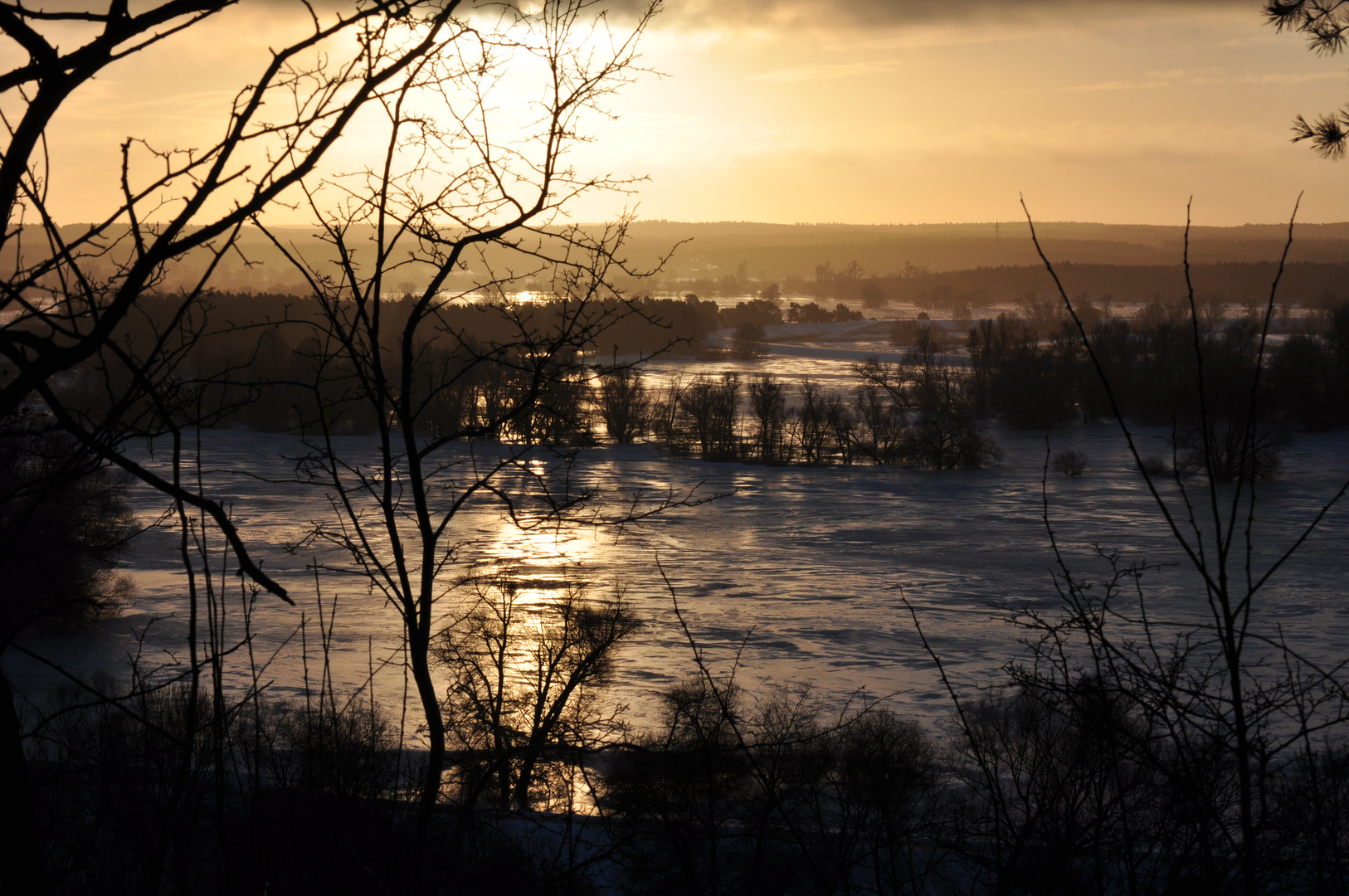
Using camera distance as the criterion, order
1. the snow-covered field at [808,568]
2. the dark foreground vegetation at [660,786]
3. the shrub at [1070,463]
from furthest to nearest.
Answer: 1. the shrub at [1070,463]
2. the snow-covered field at [808,568]
3. the dark foreground vegetation at [660,786]

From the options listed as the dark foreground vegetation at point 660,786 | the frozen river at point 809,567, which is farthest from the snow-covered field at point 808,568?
the dark foreground vegetation at point 660,786

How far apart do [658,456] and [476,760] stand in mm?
34339

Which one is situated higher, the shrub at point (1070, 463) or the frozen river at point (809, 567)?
the shrub at point (1070, 463)

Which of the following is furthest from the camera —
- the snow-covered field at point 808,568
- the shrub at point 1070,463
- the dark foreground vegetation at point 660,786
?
the shrub at point 1070,463

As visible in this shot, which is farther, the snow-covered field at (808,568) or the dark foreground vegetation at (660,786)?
the snow-covered field at (808,568)

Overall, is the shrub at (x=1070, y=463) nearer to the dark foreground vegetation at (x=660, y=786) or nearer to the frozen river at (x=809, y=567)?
the frozen river at (x=809, y=567)

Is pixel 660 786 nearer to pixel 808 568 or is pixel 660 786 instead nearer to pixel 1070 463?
pixel 808 568

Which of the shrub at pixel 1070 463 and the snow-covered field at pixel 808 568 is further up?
the shrub at pixel 1070 463

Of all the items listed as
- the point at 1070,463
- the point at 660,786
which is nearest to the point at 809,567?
the point at 660,786

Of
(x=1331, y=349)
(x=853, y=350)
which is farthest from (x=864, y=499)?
(x=853, y=350)

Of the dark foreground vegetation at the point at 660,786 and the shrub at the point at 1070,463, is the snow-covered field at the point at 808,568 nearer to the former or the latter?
the shrub at the point at 1070,463

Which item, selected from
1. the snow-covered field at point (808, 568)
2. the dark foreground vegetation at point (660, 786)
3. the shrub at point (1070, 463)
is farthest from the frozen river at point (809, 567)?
the dark foreground vegetation at point (660, 786)

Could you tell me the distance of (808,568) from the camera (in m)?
30.1

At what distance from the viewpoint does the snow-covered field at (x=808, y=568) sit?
2105 centimetres
